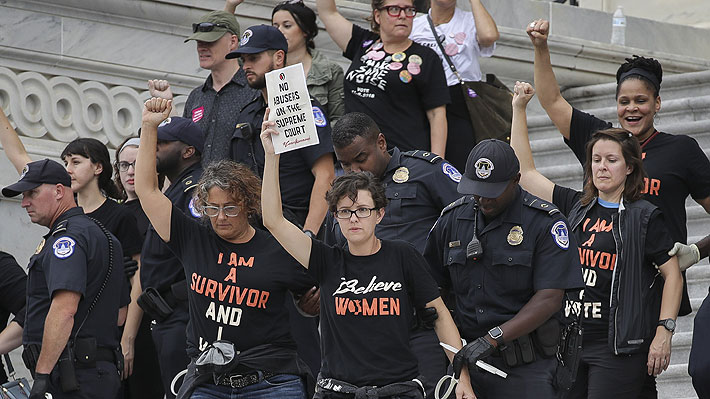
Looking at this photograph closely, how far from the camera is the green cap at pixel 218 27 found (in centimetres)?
871

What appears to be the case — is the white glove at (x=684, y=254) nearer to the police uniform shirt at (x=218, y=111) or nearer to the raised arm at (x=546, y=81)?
the raised arm at (x=546, y=81)

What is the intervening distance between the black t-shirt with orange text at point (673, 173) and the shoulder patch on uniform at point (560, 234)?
1070 millimetres

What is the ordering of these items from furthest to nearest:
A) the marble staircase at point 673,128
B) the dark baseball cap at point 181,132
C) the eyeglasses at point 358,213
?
the marble staircase at point 673,128, the dark baseball cap at point 181,132, the eyeglasses at point 358,213

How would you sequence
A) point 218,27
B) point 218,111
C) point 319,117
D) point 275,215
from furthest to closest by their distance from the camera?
1. point 218,27
2. point 218,111
3. point 319,117
4. point 275,215

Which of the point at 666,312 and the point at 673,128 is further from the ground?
the point at 673,128

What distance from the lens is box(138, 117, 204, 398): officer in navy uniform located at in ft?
24.9

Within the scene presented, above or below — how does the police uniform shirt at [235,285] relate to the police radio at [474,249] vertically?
below

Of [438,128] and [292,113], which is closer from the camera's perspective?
[292,113]

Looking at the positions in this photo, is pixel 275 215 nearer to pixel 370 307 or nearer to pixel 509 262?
pixel 370 307

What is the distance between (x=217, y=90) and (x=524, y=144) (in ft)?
7.04

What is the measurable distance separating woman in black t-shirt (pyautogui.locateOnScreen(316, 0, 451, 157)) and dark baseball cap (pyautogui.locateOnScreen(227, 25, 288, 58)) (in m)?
0.65

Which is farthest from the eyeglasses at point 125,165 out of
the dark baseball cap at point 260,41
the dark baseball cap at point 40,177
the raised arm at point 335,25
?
the raised arm at point 335,25

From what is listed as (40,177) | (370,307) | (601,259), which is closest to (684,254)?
(601,259)

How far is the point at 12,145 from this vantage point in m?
8.87
